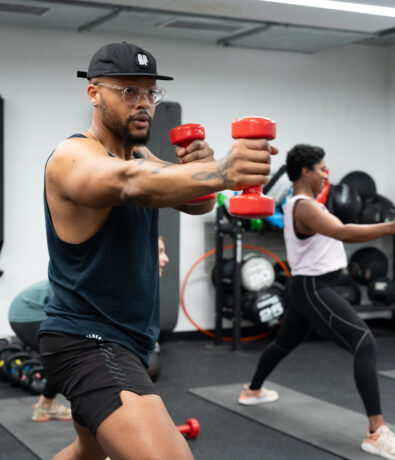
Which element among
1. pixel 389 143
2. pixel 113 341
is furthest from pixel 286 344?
pixel 389 143

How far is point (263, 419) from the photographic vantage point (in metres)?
3.80

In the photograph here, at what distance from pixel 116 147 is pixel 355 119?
205 inches

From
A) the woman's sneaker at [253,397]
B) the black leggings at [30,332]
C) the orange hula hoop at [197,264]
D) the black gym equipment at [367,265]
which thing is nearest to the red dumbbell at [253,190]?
the black leggings at [30,332]

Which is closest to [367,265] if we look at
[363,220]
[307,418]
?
[363,220]

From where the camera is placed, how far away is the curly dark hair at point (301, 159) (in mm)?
3672

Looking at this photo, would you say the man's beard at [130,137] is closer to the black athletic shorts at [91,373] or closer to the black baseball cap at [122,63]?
the black baseball cap at [122,63]

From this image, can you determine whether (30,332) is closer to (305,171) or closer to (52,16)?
(305,171)

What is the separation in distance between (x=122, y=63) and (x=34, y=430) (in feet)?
7.86

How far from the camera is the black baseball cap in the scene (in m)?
1.79

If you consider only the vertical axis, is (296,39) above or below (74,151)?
above

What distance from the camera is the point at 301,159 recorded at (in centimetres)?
368

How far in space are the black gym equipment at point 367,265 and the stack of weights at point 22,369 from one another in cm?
306

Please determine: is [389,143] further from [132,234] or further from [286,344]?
[132,234]

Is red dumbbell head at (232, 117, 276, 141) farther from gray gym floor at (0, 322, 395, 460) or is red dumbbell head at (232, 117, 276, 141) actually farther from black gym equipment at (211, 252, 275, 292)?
black gym equipment at (211, 252, 275, 292)
